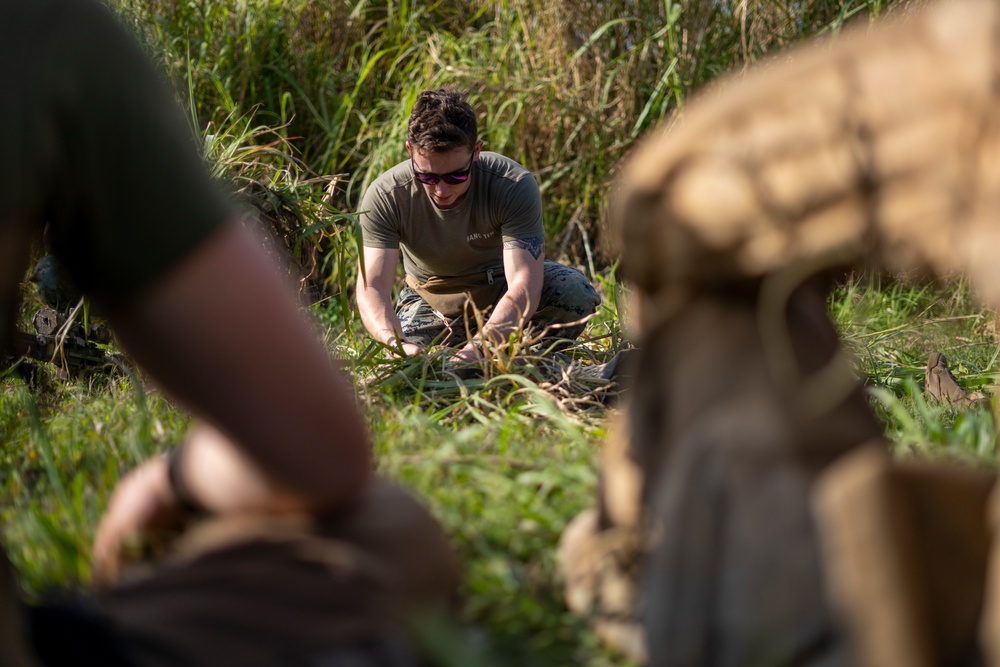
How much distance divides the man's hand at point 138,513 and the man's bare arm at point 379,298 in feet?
8.37

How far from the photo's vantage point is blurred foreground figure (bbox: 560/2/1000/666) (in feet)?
3.52

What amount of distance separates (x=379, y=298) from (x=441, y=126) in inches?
34.9

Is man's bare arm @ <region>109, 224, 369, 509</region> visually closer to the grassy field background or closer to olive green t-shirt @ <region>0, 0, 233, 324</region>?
olive green t-shirt @ <region>0, 0, 233, 324</region>

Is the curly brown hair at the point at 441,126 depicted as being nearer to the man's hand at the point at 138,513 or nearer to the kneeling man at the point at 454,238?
the kneeling man at the point at 454,238

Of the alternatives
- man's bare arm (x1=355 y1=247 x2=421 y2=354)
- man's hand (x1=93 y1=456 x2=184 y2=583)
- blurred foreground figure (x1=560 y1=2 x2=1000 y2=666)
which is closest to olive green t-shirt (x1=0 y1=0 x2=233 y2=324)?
man's hand (x1=93 y1=456 x2=184 y2=583)

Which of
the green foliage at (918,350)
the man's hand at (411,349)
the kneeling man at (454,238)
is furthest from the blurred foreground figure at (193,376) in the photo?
the kneeling man at (454,238)

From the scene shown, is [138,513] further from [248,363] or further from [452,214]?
[452,214]

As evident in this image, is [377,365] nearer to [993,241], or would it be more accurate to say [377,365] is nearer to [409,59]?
[993,241]

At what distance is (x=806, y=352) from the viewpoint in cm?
133

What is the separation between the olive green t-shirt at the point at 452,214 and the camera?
15.7 ft

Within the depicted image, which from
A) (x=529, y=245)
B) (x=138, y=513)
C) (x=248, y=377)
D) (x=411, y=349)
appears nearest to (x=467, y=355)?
(x=411, y=349)

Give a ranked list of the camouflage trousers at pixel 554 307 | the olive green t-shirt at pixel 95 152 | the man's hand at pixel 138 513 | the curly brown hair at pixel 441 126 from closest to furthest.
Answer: the olive green t-shirt at pixel 95 152
the man's hand at pixel 138 513
the curly brown hair at pixel 441 126
the camouflage trousers at pixel 554 307

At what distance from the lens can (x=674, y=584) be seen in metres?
1.20

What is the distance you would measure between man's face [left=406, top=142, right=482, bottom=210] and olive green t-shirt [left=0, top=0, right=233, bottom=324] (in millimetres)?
3443
